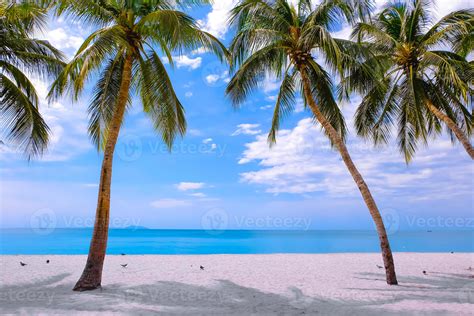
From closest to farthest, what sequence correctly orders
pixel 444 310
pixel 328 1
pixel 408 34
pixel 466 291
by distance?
pixel 444 310 < pixel 466 291 < pixel 328 1 < pixel 408 34

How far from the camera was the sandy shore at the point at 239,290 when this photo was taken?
24.0 feet

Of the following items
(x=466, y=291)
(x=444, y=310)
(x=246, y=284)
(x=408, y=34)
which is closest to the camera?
(x=444, y=310)

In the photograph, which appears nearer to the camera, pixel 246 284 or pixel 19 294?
pixel 19 294

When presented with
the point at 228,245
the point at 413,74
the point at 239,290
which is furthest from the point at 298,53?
the point at 228,245

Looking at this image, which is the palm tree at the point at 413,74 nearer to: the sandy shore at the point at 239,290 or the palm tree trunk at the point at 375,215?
the palm tree trunk at the point at 375,215

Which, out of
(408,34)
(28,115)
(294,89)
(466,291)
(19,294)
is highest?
(408,34)

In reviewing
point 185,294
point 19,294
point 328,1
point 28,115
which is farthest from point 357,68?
point 19,294

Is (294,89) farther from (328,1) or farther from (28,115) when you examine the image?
(28,115)

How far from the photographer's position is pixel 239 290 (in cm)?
936

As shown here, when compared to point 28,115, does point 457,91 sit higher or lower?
higher

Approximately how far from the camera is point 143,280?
412 inches

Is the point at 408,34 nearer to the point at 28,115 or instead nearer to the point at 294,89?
the point at 294,89

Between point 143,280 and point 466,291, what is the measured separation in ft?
27.8

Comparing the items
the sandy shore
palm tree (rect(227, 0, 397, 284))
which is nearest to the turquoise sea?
the sandy shore
